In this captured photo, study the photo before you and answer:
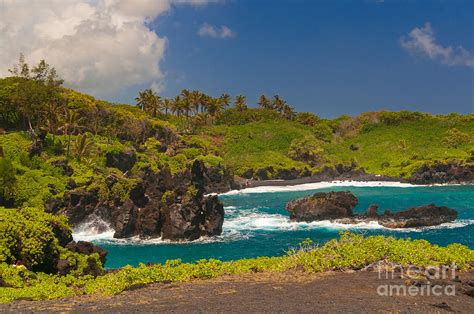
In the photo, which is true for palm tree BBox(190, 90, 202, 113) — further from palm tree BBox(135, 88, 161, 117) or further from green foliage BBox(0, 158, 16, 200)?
green foliage BBox(0, 158, 16, 200)

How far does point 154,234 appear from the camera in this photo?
159 ft

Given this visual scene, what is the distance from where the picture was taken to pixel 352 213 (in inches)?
2307

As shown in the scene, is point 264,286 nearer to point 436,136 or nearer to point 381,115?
point 436,136

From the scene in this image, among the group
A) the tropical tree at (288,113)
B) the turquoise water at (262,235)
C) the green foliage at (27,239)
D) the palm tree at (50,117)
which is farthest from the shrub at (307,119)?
the green foliage at (27,239)

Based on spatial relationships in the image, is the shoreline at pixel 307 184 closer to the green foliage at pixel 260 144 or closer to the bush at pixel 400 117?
the green foliage at pixel 260 144

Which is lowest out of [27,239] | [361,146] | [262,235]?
[262,235]

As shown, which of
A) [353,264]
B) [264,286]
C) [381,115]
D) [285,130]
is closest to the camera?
[264,286]

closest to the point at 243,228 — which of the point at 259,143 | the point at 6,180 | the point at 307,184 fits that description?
the point at 6,180

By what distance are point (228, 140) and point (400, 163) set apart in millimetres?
56084

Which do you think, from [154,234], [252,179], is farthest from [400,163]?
[154,234]

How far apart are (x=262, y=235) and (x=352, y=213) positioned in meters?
15.6

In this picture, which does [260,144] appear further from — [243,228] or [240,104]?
[243,228]

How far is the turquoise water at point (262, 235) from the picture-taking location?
136 ft

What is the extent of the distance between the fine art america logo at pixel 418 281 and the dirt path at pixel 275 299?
0.78ft
